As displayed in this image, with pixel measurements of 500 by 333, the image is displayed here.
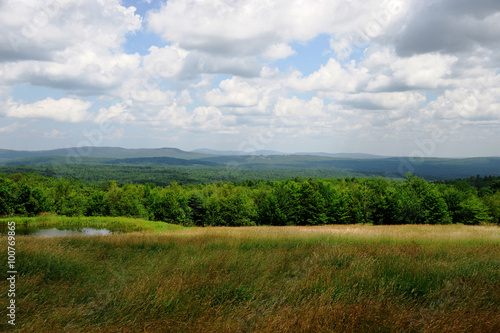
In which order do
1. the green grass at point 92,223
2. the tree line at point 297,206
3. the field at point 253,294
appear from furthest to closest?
the tree line at point 297,206 → the green grass at point 92,223 → the field at point 253,294

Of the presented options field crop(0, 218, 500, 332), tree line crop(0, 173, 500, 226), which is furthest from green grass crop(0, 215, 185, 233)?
field crop(0, 218, 500, 332)

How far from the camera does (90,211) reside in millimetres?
75875

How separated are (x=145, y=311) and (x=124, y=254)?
201 inches

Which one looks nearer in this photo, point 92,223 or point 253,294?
point 253,294

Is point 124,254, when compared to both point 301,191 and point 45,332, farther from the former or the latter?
point 301,191

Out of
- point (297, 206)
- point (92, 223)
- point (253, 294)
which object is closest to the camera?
point (253, 294)

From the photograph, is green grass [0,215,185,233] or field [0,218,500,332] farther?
green grass [0,215,185,233]

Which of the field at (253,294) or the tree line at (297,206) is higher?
the field at (253,294)

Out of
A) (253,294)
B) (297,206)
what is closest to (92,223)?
(297,206)

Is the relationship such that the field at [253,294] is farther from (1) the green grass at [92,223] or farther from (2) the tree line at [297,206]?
(2) the tree line at [297,206]

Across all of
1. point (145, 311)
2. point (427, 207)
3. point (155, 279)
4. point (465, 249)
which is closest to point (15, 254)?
point (155, 279)

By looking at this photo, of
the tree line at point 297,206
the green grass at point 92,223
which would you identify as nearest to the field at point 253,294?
the green grass at point 92,223

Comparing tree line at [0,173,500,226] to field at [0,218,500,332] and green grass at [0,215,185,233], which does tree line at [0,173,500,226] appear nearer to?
green grass at [0,215,185,233]

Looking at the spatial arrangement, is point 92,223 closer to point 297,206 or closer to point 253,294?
point 297,206
